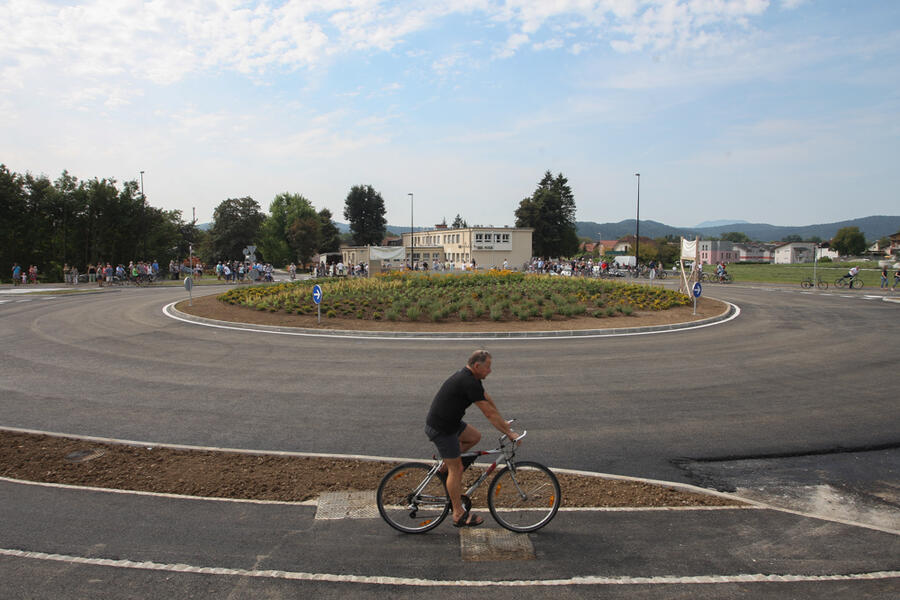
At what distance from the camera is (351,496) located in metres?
6.04

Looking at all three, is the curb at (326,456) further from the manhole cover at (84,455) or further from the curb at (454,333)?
the curb at (454,333)

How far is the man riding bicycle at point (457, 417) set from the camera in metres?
5.12

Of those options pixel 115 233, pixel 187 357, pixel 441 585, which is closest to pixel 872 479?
pixel 441 585

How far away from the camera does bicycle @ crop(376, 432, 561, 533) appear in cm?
541

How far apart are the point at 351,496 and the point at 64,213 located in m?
60.3

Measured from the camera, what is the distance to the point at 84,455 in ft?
23.6

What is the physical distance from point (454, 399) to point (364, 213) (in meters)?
110

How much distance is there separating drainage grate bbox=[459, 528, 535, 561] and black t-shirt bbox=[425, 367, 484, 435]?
1019 millimetres

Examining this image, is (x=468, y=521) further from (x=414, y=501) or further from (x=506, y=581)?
(x=506, y=581)

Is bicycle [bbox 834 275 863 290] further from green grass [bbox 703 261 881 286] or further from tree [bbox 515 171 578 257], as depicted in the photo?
tree [bbox 515 171 578 257]

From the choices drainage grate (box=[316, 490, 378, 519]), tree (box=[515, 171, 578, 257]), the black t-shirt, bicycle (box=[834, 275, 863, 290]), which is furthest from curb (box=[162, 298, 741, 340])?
tree (box=[515, 171, 578, 257])

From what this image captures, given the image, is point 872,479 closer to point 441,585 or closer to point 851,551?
point 851,551

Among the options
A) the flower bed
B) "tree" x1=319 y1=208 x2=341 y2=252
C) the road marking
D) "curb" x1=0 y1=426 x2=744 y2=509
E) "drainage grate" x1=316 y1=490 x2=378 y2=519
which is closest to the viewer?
the road marking

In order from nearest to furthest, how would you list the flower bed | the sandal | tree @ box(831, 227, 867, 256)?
1. the sandal
2. the flower bed
3. tree @ box(831, 227, 867, 256)
